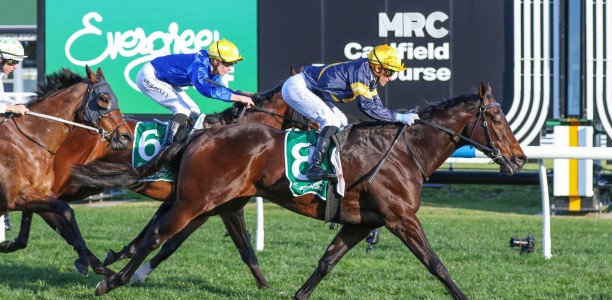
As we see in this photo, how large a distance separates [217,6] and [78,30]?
1611 millimetres

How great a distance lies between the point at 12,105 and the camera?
643 centimetres

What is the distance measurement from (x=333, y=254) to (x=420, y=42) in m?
5.63

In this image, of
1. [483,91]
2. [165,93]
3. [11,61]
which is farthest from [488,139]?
[11,61]

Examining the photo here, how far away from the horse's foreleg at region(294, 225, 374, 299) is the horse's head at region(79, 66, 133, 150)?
1597mm

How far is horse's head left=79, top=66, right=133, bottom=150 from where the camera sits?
6.57 m

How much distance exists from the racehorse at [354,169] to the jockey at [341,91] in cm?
14

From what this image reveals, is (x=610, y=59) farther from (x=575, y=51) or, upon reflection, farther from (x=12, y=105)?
(x=12, y=105)

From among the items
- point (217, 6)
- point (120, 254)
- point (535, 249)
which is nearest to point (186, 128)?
point (120, 254)

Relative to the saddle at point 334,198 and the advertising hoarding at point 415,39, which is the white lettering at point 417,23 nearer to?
the advertising hoarding at point 415,39

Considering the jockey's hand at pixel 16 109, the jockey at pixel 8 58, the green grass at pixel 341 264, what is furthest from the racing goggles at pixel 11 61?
the green grass at pixel 341 264

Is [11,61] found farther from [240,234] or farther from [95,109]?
[240,234]

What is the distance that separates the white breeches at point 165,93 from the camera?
707cm

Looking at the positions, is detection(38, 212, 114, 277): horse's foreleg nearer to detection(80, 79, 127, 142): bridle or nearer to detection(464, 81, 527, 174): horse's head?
detection(80, 79, 127, 142): bridle

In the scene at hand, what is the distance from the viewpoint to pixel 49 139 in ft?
21.3
